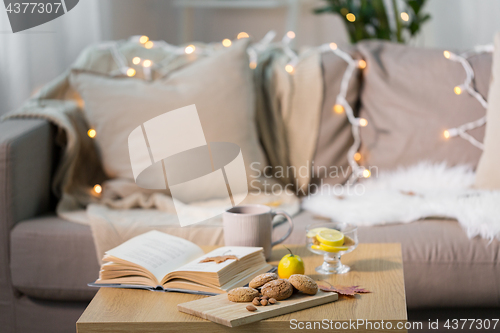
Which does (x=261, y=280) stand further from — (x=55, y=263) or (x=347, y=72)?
(x=347, y=72)

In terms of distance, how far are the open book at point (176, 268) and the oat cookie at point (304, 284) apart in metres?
0.10

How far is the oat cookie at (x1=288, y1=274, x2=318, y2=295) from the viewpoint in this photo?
65 cm

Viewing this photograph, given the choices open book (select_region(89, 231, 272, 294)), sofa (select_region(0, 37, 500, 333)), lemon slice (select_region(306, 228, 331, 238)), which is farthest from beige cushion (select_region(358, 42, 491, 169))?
open book (select_region(89, 231, 272, 294))

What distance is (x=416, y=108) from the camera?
1514mm

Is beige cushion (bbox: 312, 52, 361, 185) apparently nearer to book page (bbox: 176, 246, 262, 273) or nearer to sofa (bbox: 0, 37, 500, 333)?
sofa (bbox: 0, 37, 500, 333)

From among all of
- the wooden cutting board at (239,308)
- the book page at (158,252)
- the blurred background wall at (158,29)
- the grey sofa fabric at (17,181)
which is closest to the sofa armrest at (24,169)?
the grey sofa fabric at (17,181)

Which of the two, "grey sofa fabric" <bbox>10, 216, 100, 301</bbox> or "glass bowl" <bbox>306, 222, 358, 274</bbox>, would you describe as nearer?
"glass bowl" <bbox>306, 222, 358, 274</bbox>

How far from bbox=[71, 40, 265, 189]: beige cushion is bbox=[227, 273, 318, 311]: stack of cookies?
2.65 feet

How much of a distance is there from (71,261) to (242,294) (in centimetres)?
70

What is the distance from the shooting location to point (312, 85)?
5.13 ft

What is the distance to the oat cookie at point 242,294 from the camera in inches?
25.1

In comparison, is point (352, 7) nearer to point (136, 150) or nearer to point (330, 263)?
point (136, 150)

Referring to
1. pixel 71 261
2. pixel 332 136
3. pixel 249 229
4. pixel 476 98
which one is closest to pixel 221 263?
pixel 249 229

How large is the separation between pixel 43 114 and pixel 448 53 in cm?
126
